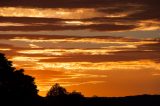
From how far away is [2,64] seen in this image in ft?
473

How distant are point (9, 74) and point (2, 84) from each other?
1944mm

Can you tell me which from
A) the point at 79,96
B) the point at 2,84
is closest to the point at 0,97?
the point at 2,84

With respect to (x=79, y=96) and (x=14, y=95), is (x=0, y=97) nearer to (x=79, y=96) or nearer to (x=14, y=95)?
(x=14, y=95)

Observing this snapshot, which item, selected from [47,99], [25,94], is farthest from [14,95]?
[47,99]

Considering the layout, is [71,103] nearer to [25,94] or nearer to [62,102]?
[62,102]

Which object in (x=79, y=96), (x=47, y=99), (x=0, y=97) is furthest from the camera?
(x=79, y=96)

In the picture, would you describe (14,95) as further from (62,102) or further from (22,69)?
(62,102)

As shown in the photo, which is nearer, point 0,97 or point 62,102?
point 0,97

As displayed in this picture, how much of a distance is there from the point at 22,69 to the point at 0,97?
6.82 m

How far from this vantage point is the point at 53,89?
162m

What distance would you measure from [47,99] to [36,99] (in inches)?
549

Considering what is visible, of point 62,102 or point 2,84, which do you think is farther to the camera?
point 62,102

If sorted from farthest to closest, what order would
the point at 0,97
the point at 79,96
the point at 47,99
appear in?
1. the point at 79,96
2. the point at 47,99
3. the point at 0,97

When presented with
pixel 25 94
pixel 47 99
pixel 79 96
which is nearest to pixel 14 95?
pixel 25 94
